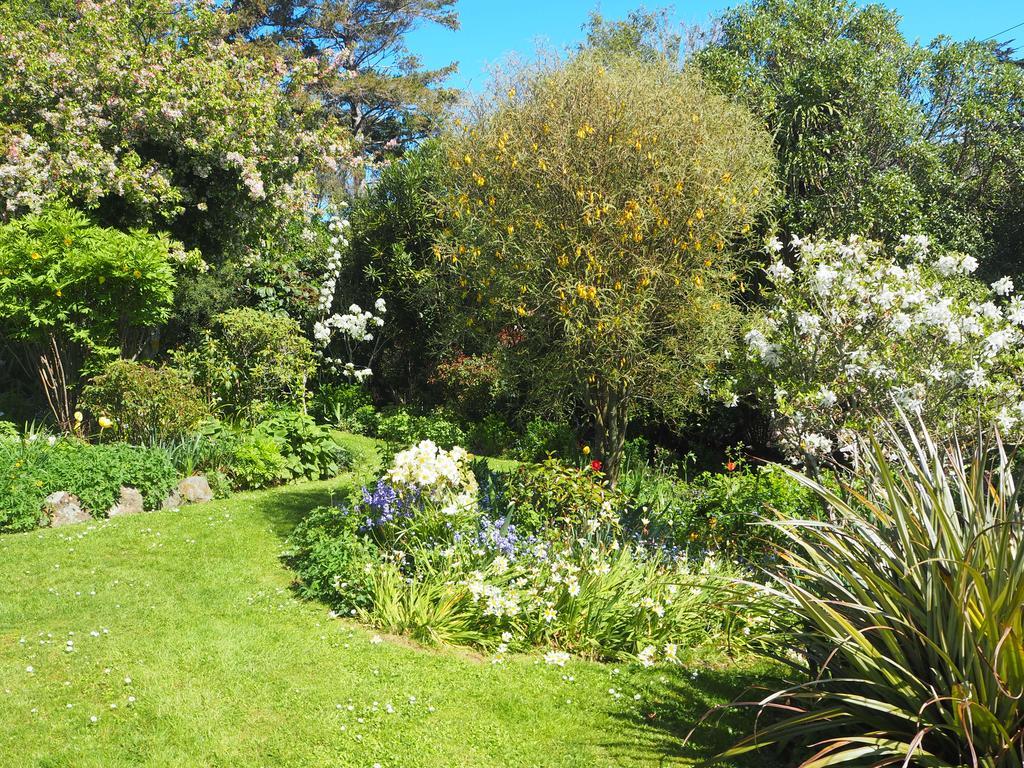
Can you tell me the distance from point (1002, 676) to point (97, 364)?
367 inches

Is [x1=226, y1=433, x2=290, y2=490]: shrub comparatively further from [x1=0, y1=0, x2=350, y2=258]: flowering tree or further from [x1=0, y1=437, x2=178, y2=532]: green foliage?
[x1=0, y1=0, x2=350, y2=258]: flowering tree

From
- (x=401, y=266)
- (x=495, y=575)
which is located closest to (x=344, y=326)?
(x=401, y=266)

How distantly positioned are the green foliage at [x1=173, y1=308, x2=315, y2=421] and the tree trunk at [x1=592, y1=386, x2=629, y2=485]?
439cm

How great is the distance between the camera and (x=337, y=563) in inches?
215

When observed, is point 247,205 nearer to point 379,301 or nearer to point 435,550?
point 379,301

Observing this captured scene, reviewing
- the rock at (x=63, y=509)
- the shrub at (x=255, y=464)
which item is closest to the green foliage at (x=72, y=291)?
the shrub at (x=255, y=464)

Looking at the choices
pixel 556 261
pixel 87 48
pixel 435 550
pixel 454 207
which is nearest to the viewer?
pixel 435 550

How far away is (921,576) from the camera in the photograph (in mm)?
3268

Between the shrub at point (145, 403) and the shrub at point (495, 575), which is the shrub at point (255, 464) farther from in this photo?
the shrub at point (495, 575)

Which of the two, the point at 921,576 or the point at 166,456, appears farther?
the point at 166,456

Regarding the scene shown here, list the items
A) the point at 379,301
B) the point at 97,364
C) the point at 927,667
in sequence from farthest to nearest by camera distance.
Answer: the point at 379,301, the point at 97,364, the point at 927,667

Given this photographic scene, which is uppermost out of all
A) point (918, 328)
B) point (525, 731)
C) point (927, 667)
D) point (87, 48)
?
point (87, 48)

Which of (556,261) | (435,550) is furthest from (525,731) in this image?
(556,261)

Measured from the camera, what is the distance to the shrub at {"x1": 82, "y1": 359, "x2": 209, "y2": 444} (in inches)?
337
